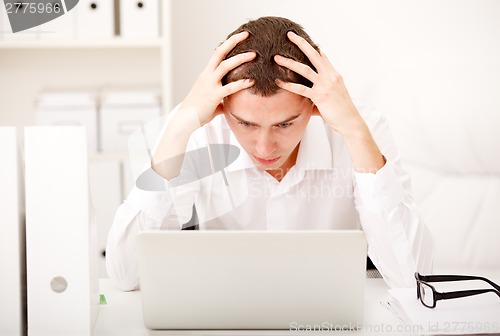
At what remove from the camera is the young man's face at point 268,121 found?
122 centimetres

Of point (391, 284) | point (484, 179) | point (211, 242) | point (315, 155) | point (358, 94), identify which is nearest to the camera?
point (211, 242)

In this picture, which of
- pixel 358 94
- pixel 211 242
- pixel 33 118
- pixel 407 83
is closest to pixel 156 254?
pixel 211 242

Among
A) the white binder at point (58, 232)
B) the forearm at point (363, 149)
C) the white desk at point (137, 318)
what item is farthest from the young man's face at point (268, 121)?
the white binder at point (58, 232)

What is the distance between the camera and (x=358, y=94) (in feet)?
7.71

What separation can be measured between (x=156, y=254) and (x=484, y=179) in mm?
1337

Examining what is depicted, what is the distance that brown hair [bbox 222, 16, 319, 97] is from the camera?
1.22m

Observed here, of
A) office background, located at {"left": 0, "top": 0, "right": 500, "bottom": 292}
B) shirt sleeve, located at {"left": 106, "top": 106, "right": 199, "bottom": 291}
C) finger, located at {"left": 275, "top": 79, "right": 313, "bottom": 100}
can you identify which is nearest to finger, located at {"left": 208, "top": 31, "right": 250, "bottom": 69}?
finger, located at {"left": 275, "top": 79, "right": 313, "bottom": 100}

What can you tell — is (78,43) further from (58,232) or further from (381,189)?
(58,232)

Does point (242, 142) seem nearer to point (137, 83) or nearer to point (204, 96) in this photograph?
point (204, 96)

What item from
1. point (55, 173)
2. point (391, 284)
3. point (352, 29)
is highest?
point (352, 29)

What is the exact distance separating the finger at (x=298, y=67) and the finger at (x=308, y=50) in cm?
3

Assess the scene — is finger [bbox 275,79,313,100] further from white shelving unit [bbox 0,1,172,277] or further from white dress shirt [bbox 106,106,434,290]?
white shelving unit [bbox 0,1,172,277]

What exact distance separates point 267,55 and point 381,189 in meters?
0.38

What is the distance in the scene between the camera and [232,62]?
4.04ft
